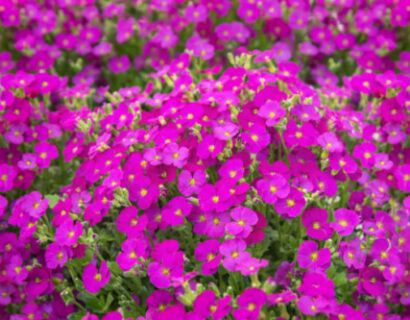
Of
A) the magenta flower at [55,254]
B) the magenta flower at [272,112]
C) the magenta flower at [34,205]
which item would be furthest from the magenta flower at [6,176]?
the magenta flower at [272,112]

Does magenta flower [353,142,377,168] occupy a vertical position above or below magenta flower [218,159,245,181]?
below

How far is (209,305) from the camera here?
2.10m

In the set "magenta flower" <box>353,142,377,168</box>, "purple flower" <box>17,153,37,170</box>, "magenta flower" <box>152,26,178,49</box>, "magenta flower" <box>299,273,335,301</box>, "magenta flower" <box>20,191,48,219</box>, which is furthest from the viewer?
"magenta flower" <box>152,26,178,49</box>

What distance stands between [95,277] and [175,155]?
0.77 metres

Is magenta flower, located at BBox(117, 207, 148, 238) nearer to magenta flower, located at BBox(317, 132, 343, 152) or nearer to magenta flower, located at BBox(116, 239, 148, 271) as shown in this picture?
magenta flower, located at BBox(116, 239, 148, 271)

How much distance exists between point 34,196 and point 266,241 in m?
1.37

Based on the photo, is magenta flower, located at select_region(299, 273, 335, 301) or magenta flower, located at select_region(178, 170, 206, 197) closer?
magenta flower, located at select_region(299, 273, 335, 301)

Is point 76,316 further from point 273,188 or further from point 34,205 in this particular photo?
point 273,188

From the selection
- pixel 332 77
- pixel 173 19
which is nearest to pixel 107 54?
pixel 173 19

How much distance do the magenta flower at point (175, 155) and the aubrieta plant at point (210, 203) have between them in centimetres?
1

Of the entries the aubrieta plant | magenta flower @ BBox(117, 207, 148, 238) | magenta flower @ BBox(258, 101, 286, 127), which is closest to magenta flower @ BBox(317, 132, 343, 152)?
the aubrieta plant

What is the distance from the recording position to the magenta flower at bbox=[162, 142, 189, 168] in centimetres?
255

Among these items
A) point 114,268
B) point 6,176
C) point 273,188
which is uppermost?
point 273,188

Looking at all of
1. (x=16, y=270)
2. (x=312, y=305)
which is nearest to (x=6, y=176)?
(x=16, y=270)
